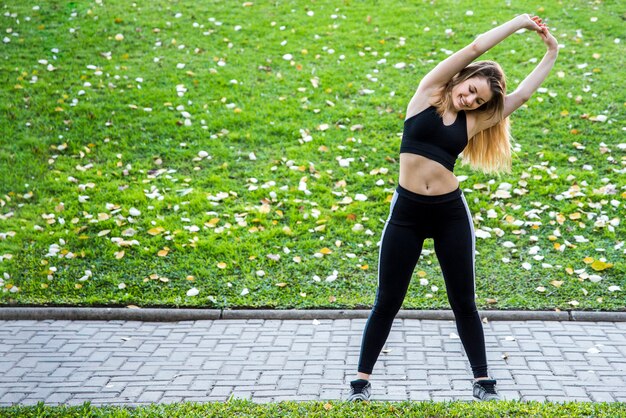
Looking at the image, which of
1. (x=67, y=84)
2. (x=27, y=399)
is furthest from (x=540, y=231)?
(x=67, y=84)

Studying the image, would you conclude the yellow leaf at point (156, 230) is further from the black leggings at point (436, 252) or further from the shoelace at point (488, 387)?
the shoelace at point (488, 387)

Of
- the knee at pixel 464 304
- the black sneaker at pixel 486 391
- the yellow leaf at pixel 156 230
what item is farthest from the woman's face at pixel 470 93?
the yellow leaf at pixel 156 230

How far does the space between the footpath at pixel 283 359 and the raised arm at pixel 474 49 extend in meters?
2.26

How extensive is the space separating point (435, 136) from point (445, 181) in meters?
0.28

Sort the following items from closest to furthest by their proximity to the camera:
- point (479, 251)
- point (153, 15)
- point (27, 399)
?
point (27, 399), point (479, 251), point (153, 15)

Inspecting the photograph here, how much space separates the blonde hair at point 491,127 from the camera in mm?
3994

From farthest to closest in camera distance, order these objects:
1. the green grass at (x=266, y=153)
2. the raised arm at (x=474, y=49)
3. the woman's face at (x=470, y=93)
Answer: the green grass at (x=266, y=153) < the woman's face at (x=470, y=93) < the raised arm at (x=474, y=49)

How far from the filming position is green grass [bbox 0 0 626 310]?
6668mm

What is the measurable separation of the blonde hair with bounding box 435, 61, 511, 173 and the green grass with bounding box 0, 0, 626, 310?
7.19 ft

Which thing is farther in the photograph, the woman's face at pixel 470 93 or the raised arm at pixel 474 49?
the woman's face at pixel 470 93

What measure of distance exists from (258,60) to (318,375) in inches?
301

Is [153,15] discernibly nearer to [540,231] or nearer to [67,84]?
[67,84]

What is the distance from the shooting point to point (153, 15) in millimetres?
13250

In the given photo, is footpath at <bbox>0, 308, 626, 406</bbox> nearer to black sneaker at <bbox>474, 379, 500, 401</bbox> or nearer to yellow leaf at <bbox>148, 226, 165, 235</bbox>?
black sneaker at <bbox>474, 379, 500, 401</bbox>
